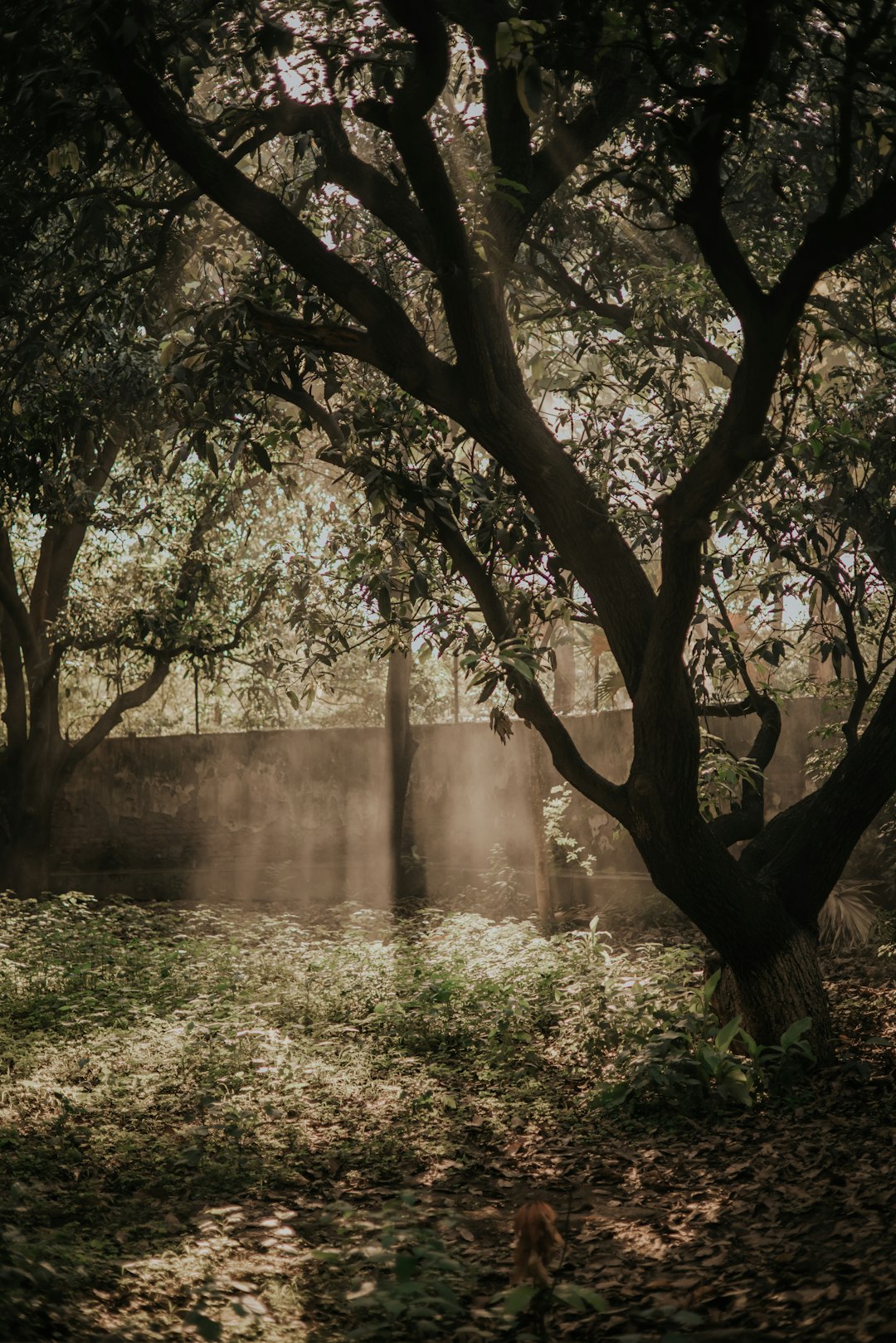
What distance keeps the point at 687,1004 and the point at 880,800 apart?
1513mm

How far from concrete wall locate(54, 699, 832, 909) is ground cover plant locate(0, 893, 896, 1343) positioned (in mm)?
4576

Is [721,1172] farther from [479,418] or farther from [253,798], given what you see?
[253,798]

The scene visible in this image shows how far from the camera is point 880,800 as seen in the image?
6.50 m

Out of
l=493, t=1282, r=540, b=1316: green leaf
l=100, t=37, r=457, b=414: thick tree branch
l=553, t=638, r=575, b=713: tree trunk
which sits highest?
l=100, t=37, r=457, b=414: thick tree branch

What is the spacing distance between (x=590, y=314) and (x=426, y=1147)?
4842 millimetres

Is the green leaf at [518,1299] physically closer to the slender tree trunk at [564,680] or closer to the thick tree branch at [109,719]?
the thick tree branch at [109,719]

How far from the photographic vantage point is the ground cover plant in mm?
3627

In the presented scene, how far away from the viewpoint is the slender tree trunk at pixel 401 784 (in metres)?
14.0

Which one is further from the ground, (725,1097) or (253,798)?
(253,798)

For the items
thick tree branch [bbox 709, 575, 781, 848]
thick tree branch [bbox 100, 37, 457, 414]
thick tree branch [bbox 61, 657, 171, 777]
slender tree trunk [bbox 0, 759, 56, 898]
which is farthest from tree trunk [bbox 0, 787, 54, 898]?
thick tree branch [bbox 100, 37, 457, 414]

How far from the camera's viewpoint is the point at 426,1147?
5559 mm

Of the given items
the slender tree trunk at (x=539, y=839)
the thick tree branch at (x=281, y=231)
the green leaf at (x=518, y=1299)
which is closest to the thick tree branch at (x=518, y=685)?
the thick tree branch at (x=281, y=231)

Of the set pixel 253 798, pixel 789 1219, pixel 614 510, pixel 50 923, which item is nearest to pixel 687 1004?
pixel 789 1219

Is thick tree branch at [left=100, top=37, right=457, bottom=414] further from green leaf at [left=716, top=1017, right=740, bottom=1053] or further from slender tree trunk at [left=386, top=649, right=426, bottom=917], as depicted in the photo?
slender tree trunk at [left=386, top=649, right=426, bottom=917]
